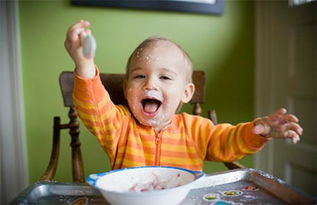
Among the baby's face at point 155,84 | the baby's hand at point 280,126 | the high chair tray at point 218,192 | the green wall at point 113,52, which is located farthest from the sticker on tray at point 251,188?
the green wall at point 113,52

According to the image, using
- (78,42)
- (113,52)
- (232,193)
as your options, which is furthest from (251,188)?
(113,52)

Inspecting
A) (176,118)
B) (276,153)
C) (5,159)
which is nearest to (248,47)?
(276,153)

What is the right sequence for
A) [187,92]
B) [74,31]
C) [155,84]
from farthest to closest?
[187,92] < [155,84] < [74,31]

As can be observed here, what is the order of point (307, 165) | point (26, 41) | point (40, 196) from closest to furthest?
point (40, 196)
point (26, 41)
point (307, 165)

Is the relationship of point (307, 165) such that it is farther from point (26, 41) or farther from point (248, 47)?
point (26, 41)

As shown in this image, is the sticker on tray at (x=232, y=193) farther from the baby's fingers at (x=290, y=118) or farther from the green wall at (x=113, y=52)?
the green wall at (x=113, y=52)

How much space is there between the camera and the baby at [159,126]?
2.52 ft

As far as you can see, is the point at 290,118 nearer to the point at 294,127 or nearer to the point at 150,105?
the point at 294,127

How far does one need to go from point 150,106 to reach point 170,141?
0.12 meters

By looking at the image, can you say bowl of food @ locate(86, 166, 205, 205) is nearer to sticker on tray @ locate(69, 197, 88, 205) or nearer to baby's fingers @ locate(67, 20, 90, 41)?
sticker on tray @ locate(69, 197, 88, 205)

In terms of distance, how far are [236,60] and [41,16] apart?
2.83 feet

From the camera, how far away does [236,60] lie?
1.47 meters

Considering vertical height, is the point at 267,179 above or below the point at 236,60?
below

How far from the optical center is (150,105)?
809mm
